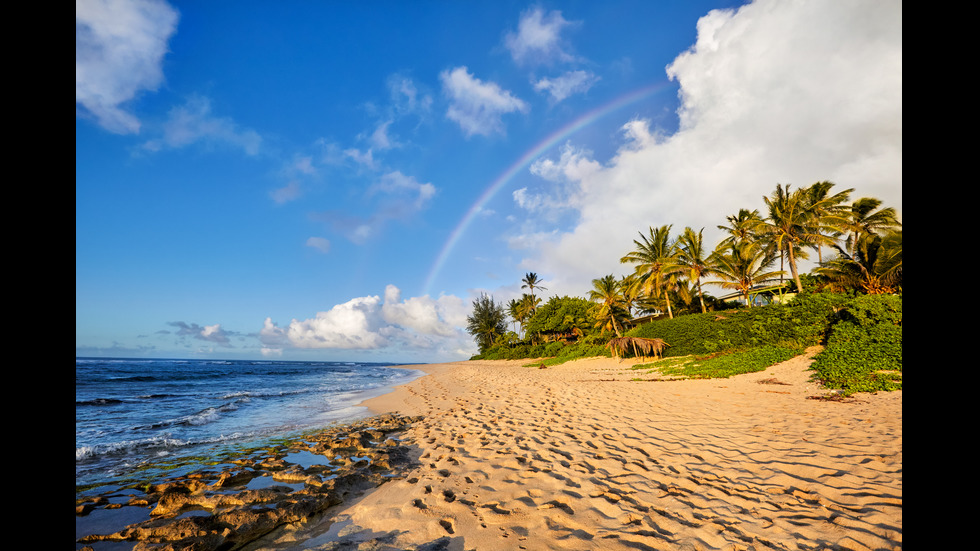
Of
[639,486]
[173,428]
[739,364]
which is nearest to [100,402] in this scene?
[173,428]

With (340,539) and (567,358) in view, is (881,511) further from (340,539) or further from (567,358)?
(567,358)

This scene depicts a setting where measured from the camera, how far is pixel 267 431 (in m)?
8.64

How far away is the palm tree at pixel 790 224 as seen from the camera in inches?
896

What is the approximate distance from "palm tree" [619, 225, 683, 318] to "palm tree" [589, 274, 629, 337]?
3.13 m

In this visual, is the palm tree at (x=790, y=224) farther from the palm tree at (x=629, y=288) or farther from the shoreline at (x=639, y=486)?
the shoreline at (x=639, y=486)

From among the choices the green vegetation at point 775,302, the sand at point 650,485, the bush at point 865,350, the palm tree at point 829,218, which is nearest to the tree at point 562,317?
the green vegetation at point 775,302

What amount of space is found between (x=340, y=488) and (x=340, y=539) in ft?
4.08

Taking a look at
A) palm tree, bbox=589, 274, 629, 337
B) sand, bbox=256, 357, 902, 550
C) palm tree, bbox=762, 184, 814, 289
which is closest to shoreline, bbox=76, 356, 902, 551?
sand, bbox=256, 357, 902, 550

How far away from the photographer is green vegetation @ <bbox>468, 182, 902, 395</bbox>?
11.2 m

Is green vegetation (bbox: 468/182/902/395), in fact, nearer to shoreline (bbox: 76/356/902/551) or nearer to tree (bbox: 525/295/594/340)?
tree (bbox: 525/295/594/340)

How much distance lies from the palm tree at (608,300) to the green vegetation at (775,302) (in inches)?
4.5
